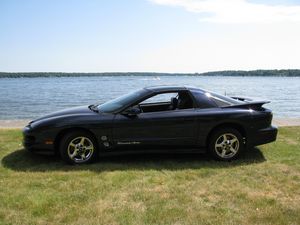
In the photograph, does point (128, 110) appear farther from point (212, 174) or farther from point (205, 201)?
point (205, 201)

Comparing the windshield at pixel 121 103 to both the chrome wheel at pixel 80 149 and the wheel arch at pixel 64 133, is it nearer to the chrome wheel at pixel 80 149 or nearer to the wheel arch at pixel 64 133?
the wheel arch at pixel 64 133

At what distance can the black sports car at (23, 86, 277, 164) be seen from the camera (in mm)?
6805

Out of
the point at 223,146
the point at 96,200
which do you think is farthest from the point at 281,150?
the point at 96,200

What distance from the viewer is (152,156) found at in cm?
746

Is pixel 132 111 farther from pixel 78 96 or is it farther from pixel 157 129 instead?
pixel 78 96

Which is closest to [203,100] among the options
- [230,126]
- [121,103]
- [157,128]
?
[230,126]

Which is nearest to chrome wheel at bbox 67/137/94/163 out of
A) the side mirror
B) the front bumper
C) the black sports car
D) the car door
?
the black sports car

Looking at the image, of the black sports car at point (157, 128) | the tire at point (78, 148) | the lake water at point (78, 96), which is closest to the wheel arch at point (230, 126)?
the black sports car at point (157, 128)

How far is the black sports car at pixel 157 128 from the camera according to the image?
268 inches

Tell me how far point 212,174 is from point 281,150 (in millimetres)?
2351

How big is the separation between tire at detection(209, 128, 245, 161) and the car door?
0.37m

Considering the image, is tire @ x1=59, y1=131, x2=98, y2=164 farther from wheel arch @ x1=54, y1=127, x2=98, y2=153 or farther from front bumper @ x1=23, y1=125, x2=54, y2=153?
front bumper @ x1=23, y1=125, x2=54, y2=153

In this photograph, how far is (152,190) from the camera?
17.7ft

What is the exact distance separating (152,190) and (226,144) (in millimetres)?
2263
